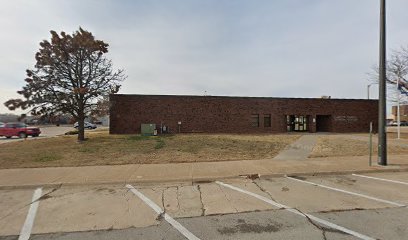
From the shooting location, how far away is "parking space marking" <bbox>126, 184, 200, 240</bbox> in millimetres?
3992

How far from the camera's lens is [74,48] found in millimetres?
16078

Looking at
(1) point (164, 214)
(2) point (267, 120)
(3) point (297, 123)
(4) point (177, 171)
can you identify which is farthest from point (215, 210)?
(3) point (297, 123)

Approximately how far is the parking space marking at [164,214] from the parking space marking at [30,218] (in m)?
2.15

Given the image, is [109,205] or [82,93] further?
[82,93]

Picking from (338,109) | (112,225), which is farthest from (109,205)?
(338,109)

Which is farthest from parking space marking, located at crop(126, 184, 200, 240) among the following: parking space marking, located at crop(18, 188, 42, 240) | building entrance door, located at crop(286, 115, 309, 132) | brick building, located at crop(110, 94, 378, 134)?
building entrance door, located at crop(286, 115, 309, 132)

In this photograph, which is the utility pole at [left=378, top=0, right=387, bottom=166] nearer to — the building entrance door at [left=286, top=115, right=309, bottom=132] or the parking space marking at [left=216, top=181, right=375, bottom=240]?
the parking space marking at [left=216, top=181, right=375, bottom=240]

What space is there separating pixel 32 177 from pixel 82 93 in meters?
9.36

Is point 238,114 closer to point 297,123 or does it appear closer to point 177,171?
point 297,123

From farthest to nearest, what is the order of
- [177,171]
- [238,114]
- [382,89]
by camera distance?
[238,114] → [382,89] → [177,171]

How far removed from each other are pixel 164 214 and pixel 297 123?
26.6 metres

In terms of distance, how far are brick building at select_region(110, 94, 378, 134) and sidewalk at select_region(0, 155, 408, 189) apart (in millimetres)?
14864

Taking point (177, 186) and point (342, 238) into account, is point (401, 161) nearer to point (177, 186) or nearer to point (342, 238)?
point (342, 238)

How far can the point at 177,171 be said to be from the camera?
8.41 meters
